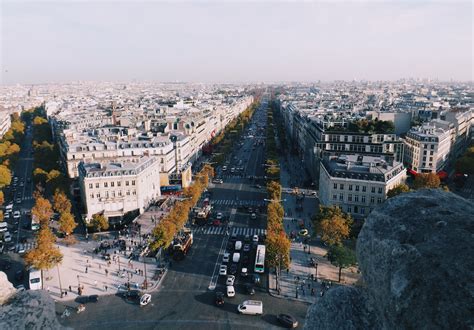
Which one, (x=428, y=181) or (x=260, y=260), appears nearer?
(x=260, y=260)

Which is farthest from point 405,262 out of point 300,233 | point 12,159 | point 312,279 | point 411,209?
point 12,159

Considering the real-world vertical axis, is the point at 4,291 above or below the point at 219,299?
above

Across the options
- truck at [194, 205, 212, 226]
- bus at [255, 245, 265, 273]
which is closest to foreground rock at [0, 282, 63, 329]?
bus at [255, 245, 265, 273]

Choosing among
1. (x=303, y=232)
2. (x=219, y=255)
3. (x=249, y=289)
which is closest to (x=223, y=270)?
(x=249, y=289)

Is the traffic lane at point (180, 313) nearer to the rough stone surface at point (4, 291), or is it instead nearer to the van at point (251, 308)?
the van at point (251, 308)

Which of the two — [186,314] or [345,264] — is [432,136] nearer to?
[345,264]

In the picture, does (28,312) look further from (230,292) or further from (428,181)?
(428,181)

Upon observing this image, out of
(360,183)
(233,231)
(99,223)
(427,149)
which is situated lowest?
(233,231)

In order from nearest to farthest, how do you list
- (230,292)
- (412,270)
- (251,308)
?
(412,270)
(251,308)
(230,292)

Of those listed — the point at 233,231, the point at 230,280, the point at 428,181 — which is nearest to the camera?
the point at 230,280
